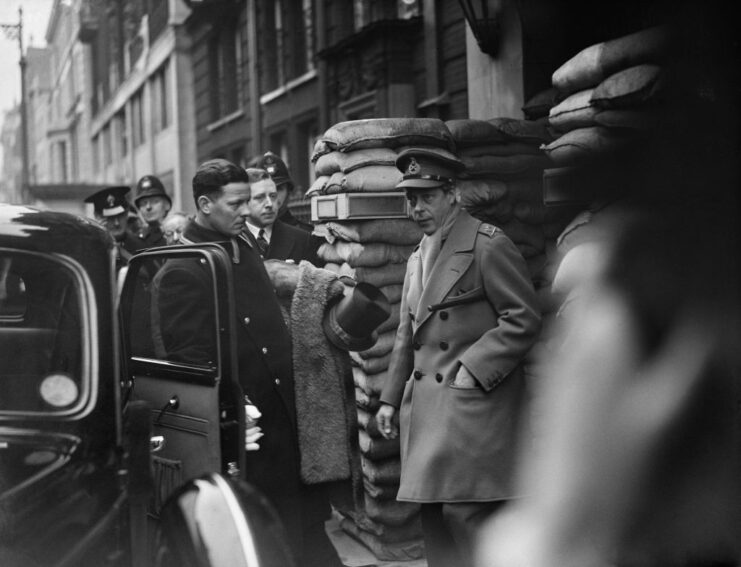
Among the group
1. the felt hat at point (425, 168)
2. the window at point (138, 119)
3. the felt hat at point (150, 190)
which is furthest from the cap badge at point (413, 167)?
the window at point (138, 119)

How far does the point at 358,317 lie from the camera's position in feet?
12.5

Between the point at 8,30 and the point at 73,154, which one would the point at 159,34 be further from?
the point at 8,30

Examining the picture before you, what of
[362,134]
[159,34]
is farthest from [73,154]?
[362,134]

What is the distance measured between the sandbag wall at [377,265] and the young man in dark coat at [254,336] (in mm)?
964

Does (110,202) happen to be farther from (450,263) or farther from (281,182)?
(450,263)

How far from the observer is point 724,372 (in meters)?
1.17

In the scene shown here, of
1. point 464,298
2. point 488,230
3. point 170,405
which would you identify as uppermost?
point 488,230

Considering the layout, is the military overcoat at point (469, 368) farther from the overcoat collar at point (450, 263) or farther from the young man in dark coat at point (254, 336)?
the young man in dark coat at point (254, 336)

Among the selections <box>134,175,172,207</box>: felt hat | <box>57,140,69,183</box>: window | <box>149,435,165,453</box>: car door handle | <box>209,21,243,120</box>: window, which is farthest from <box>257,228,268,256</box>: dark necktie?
<box>57,140,69,183</box>: window

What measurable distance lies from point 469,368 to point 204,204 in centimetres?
122

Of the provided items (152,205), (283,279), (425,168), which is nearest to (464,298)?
(425,168)

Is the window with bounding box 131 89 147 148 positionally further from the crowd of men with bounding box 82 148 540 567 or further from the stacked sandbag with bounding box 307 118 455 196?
the crowd of men with bounding box 82 148 540 567

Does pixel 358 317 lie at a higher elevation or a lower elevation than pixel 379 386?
higher

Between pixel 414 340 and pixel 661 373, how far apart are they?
2.88m
